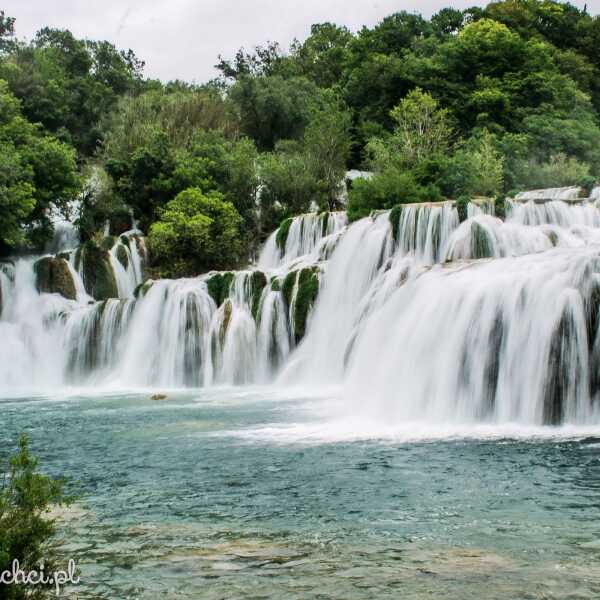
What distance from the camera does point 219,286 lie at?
1067 inches

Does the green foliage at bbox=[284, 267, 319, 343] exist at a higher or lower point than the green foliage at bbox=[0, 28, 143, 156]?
lower

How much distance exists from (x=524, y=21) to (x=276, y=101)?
20.8m

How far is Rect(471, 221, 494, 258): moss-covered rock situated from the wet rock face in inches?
615

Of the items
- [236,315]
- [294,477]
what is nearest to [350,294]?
[236,315]

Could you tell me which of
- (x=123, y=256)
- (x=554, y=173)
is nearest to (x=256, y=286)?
(x=123, y=256)

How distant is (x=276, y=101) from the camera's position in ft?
169

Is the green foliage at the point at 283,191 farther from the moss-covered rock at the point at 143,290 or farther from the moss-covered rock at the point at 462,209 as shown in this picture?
the moss-covered rock at the point at 462,209

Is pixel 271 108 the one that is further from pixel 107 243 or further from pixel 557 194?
pixel 557 194

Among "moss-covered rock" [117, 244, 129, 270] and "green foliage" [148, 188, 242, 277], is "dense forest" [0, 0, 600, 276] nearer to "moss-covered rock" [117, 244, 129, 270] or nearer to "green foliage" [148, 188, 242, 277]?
"green foliage" [148, 188, 242, 277]

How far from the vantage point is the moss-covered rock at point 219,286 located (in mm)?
26812

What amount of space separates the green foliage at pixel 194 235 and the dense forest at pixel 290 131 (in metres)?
0.06

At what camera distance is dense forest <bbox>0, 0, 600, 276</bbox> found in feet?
113

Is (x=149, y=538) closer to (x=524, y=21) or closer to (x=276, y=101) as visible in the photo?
(x=276, y=101)

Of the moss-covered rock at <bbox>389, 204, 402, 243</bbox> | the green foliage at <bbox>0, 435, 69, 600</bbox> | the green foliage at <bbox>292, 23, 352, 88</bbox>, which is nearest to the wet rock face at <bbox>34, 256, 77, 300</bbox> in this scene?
the moss-covered rock at <bbox>389, 204, 402, 243</bbox>
